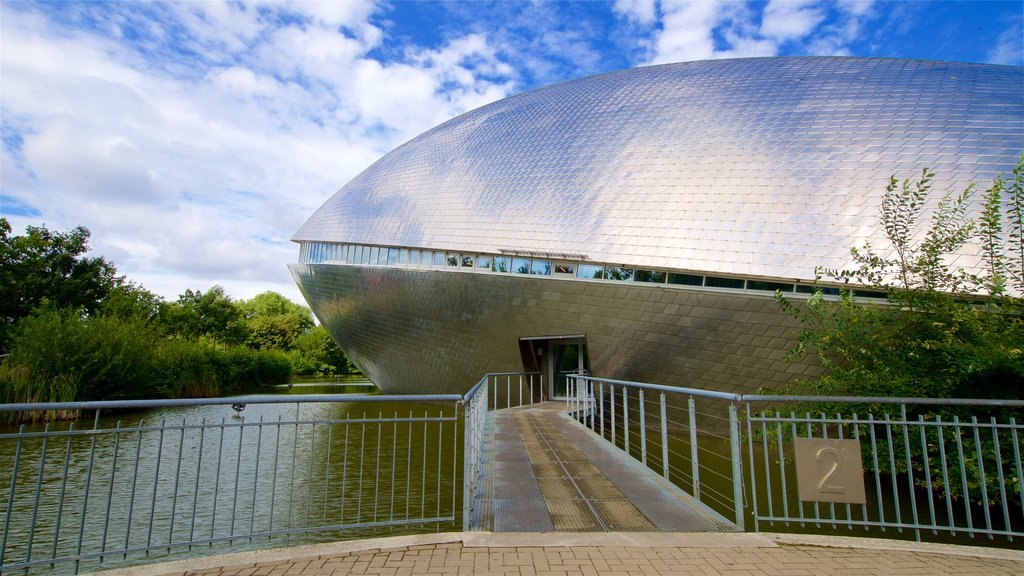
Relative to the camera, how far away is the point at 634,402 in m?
14.4

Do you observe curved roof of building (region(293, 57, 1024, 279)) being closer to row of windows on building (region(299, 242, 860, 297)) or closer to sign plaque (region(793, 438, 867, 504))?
row of windows on building (region(299, 242, 860, 297))

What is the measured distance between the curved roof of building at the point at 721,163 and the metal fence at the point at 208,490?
620 cm

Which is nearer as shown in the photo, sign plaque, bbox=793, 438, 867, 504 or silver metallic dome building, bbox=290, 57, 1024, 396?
sign plaque, bbox=793, 438, 867, 504

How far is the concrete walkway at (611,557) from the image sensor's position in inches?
147

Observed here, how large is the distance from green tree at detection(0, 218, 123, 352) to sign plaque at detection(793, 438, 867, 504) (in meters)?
38.7

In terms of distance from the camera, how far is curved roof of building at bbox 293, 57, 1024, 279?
37.1 ft

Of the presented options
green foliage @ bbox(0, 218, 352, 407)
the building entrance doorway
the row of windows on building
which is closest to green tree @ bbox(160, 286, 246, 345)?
green foliage @ bbox(0, 218, 352, 407)

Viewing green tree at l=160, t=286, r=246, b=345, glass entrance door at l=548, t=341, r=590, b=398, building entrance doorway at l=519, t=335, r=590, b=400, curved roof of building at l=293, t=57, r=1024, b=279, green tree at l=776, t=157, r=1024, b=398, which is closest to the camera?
green tree at l=776, t=157, r=1024, b=398

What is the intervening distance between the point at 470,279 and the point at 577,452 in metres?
7.72

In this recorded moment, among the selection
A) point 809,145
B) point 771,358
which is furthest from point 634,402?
point 809,145

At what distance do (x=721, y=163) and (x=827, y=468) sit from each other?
9422 millimetres

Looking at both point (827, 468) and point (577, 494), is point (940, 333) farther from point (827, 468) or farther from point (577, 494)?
point (577, 494)

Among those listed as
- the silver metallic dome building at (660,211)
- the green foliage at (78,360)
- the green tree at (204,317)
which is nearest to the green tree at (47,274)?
the green tree at (204,317)

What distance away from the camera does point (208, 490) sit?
8.60 metres
